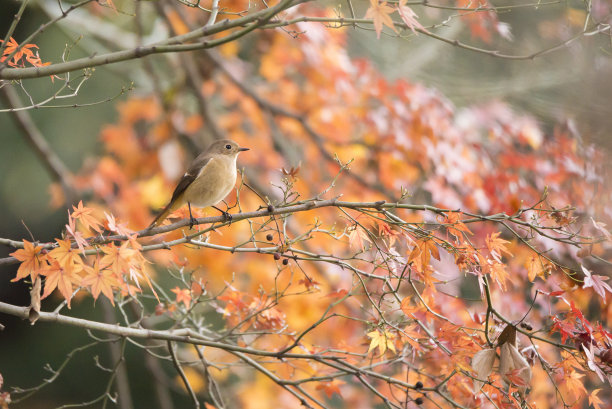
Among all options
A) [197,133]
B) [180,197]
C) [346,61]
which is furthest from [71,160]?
[180,197]

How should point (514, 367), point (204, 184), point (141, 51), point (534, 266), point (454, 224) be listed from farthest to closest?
point (204, 184), point (534, 266), point (454, 224), point (514, 367), point (141, 51)

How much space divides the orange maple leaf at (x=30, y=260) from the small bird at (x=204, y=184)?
0.99m

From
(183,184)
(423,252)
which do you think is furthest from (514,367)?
(183,184)

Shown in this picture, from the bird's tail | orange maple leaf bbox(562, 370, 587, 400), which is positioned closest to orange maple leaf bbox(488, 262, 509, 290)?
orange maple leaf bbox(562, 370, 587, 400)

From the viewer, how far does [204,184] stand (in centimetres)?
293

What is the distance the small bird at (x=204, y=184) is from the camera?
2.93 metres

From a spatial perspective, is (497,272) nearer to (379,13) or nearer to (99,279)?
(379,13)

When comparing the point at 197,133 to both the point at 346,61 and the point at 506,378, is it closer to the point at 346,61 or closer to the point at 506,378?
the point at 346,61

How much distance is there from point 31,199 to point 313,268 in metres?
4.93

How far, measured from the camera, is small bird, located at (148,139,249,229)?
9.61 ft

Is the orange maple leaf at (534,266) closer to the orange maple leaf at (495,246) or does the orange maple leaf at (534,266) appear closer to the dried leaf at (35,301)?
the orange maple leaf at (495,246)

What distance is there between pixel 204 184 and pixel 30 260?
114 cm

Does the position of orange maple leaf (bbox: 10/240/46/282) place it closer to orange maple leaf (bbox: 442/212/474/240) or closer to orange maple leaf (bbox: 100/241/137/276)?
orange maple leaf (bbox: 100/241/137/276)

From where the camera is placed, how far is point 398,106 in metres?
5.79
